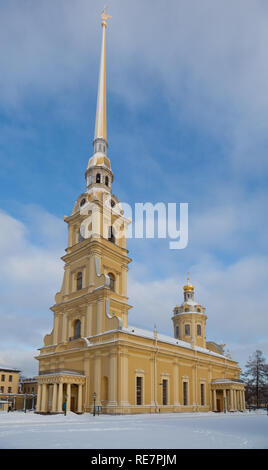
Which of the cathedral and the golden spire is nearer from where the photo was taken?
the cathedral

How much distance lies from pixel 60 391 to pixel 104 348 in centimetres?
537

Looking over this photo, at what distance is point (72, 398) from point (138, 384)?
6.64 m

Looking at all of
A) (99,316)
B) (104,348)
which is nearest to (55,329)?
(99,316)

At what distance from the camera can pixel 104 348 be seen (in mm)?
35375

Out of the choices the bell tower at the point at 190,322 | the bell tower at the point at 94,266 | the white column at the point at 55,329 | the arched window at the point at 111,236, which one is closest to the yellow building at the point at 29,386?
the bell tower at the point at 190,322

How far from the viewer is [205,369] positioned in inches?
1961

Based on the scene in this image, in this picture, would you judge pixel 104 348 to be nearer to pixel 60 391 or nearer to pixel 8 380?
pixel 60 391

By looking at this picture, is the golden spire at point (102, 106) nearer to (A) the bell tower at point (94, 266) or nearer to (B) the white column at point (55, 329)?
(A) the bell tower at point (94, 266)

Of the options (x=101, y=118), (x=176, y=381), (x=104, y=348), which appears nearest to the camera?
(x=104, y=348)

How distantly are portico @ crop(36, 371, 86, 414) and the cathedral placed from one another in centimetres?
9

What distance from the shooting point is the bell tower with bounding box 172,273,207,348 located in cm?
6303

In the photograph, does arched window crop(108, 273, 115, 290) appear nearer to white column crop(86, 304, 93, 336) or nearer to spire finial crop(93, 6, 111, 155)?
white column crop(86, 304, 93, 336)

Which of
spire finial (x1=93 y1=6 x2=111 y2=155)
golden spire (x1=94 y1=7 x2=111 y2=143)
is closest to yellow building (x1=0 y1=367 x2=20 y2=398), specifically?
spire finial (x1=93 y1=6 x2=111 y2=155)
